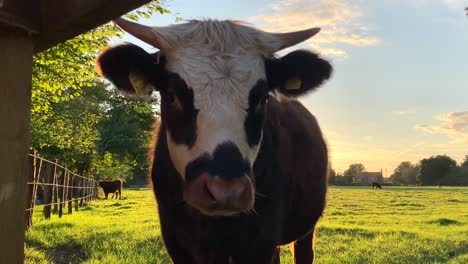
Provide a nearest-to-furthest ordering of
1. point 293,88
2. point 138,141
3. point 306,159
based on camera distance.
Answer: point 293,88 → point 306,159 → point 138,141

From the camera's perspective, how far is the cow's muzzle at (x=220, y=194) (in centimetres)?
244

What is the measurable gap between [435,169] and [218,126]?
117659mm

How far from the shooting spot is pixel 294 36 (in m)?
3.44

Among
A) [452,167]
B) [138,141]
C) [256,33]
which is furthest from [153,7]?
[452,167]

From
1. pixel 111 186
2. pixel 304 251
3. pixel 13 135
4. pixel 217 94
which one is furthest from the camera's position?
pixel 111 186

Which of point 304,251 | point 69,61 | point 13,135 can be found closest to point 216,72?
point 13,135

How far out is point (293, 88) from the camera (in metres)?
3.59

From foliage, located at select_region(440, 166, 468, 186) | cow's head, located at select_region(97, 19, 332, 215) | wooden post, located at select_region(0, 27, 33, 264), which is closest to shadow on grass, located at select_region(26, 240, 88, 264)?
cow's head, located at select_region(97, 19, 332, 215)

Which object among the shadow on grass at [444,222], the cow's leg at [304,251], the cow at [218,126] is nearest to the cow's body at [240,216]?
the cow at [218,126]

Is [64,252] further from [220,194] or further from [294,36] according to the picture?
[220,194]

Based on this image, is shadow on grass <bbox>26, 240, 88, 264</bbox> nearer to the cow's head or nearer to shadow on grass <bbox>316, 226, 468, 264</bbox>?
shadow on grass <bbox>316, 226, 468, 264</bbox>

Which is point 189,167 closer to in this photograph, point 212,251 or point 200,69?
point 200,69

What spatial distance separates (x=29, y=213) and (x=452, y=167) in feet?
363

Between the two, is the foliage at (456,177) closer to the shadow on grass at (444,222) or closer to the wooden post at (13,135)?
the shadow on grass at (444,222)
